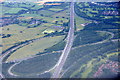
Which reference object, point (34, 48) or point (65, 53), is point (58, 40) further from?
point (65, 53)

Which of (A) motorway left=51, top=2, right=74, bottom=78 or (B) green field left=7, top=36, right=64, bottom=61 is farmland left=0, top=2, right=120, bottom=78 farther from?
(A) motorway left=51, top=2, right=74, bottom=78

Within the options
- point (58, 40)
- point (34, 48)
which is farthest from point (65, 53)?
point (34, 48)

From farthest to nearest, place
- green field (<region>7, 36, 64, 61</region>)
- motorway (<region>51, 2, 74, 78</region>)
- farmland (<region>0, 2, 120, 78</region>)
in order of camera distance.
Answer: green field (<region>7, 36, 64, 61</region>) < farmland (<region>0, 2, 120, 78</region>) < motorway (<region>51, 2, 74, 78</region>)

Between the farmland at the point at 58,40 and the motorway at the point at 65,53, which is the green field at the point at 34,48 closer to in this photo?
the farmland at the point at 58,40

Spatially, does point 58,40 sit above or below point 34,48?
above

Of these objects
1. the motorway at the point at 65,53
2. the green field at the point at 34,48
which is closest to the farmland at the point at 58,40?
the green field at the point at 34,48

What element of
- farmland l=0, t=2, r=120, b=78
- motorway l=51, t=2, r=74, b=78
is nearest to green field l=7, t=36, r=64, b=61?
farmland l=0, t=2, r=120, b=78

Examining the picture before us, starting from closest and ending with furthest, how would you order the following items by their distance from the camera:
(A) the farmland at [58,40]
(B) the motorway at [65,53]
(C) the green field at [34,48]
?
1. (B) the motorway at [65,53]
2. (A) the farmland at [58,40]
3. (C) the green field at [34,48]

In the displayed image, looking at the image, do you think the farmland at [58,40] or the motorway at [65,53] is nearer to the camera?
the motorway at [65,53]

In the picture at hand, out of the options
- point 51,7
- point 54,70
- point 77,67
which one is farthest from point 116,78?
point 51,7
